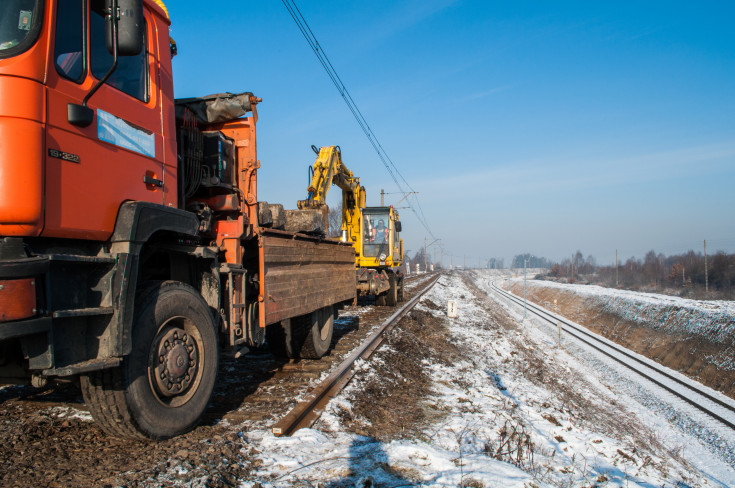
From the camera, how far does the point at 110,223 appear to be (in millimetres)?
3092

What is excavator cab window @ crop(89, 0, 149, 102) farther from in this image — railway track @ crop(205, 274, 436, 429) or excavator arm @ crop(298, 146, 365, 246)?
excavator arm @ crop(298, 146, 365, 246)

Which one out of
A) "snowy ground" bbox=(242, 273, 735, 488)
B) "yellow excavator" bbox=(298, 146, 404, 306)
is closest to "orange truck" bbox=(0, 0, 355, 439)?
"snowy ground" bbox=(242, 273, 735, 488)

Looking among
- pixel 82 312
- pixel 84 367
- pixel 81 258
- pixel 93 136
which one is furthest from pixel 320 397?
pixel 93 136

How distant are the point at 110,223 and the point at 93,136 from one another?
58 cm

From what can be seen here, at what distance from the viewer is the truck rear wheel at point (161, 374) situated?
10.1 ft

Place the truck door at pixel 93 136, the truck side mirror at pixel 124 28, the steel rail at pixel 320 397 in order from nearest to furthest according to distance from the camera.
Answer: the truck door at pixel 93 136, the truck side mirror at pixel 124 28, the steel rail at pixel 320 397

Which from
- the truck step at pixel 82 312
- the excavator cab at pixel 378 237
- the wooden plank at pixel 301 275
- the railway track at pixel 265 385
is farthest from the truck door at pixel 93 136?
the excavator cab at pixel 378 237

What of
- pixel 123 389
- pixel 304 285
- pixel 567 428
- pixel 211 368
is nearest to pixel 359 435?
pixel 211 368

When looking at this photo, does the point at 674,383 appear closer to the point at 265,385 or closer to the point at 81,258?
the point at 265,385

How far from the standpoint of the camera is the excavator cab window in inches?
124

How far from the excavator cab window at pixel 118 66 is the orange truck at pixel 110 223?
0.01 m

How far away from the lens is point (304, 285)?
6.02m

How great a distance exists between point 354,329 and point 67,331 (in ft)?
26.6

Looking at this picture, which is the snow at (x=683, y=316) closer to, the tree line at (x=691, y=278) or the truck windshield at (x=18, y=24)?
the tree line at (x=691, y=278)
